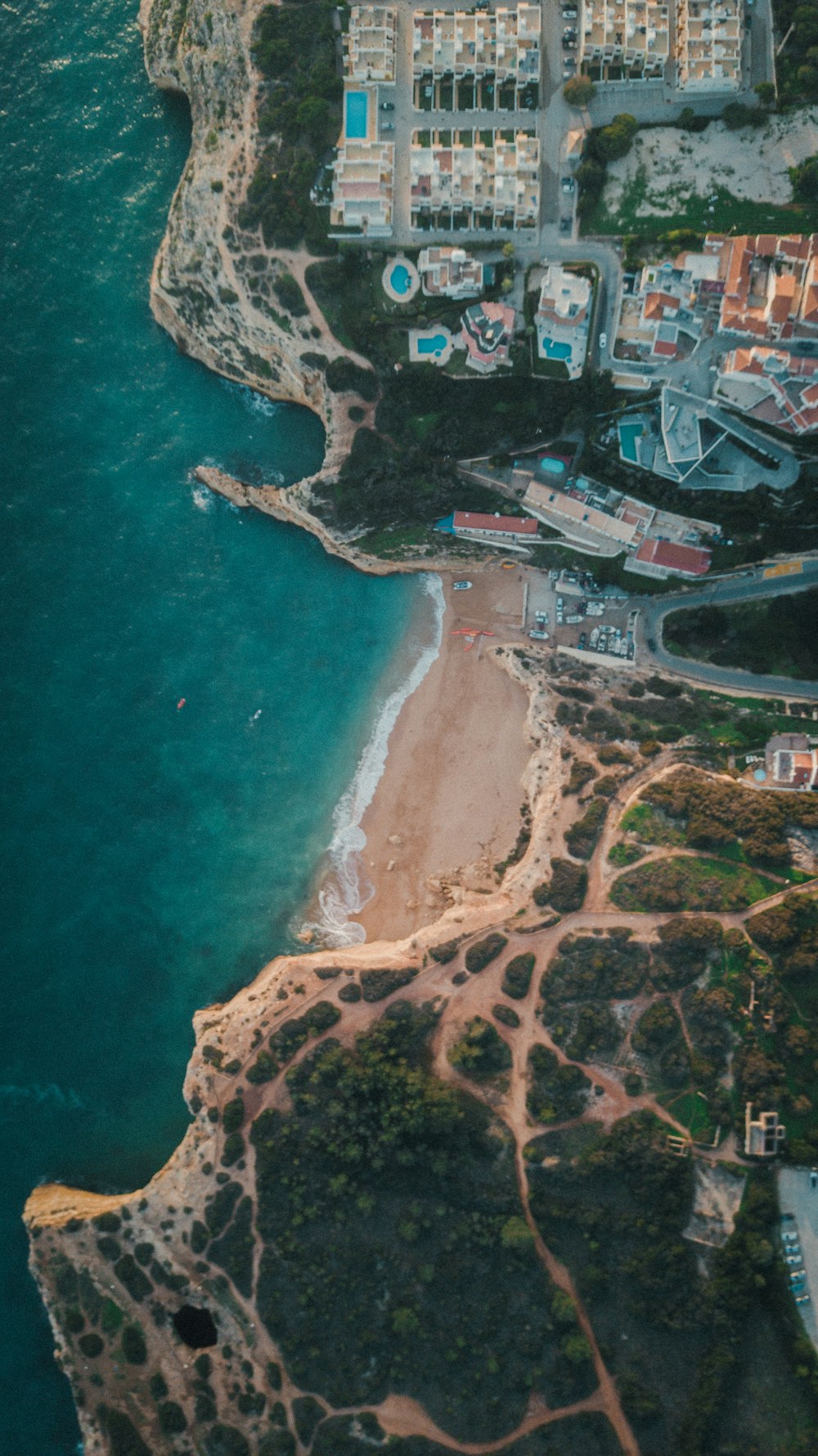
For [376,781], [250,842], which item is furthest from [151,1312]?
[376,781]

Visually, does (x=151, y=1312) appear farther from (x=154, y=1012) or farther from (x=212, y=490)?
(x=212, y=490)

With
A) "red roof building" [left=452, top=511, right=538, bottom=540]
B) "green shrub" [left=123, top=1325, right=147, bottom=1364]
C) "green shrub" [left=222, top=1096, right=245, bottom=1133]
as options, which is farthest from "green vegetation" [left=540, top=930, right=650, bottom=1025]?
"green shrub" [left=123, top=1325, right=147, bottom=1364]

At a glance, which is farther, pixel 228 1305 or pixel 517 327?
pixel 517 327

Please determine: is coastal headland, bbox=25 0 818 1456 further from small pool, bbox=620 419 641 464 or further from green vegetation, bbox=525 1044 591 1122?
small pool, bbox=620 419 641 464

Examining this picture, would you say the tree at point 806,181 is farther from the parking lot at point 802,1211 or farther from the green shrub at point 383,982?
the parking lot at point 802,1211

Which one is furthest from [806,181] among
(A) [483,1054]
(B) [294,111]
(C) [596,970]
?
(A) [483,1054]

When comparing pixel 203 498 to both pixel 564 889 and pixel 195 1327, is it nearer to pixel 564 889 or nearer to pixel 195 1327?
pixel 564 889
